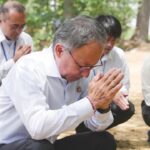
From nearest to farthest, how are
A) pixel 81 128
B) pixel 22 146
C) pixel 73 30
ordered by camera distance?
pixel 73 30, pixel 22 146, pixel 81 128

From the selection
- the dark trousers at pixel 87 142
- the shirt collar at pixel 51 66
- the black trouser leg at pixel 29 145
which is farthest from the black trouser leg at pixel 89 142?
the shirt collar at pixel 51 66

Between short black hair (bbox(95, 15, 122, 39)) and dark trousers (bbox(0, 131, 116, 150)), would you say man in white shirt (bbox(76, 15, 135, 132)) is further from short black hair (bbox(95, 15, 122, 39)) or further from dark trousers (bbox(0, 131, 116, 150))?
dark trousers (bbox(0, 131, 116, 150))

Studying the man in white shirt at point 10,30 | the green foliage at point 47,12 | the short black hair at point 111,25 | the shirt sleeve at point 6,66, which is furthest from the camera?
the green foliage at point 47,12

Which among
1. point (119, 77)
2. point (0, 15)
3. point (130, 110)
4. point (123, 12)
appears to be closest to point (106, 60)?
point (130, 110)

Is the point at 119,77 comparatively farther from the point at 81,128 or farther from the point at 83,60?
the point at 81,128

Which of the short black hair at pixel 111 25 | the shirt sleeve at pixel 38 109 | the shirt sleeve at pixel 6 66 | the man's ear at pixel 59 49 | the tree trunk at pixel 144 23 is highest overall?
the man's ear at pixel 59 49

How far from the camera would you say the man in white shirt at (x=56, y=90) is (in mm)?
2658

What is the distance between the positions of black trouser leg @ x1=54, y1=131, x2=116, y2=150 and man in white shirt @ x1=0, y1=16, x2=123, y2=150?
24cm

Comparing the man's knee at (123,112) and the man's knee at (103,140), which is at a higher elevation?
the man's knee at (103,140)

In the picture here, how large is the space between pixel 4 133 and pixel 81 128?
1.01 meters

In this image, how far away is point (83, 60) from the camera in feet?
8.84

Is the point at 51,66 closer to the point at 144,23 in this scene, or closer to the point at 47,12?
the point at 47,12

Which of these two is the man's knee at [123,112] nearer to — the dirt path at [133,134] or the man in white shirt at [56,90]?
the dirt path at [133,134]

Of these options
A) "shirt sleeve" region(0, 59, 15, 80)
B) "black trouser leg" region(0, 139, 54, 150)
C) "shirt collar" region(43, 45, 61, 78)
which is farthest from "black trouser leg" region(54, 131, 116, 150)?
"shirt sleeve" region(0, 59, 15, 80)
